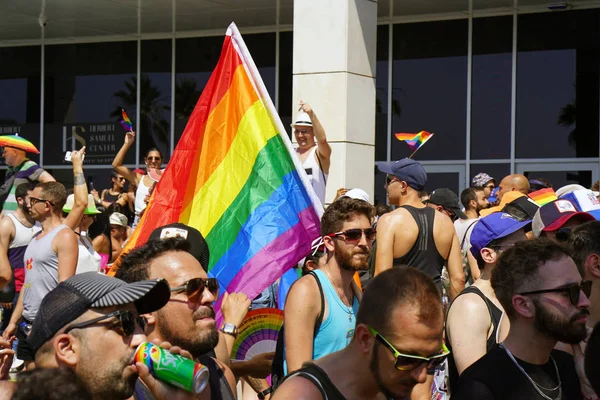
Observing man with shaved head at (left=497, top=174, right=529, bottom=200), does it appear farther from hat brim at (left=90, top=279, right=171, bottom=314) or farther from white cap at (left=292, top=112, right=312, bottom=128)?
hat brim at (left=90, top=279, right=171, bottom=314)

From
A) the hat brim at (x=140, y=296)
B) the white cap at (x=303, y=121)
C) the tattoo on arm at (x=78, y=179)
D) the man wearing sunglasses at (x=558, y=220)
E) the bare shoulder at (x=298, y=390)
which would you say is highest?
the white cap at (x=303, y=121)

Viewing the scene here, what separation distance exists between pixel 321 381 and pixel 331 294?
68.8 inches

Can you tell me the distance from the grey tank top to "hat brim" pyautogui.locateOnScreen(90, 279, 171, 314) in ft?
13.8

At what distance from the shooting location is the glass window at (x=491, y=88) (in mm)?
16391

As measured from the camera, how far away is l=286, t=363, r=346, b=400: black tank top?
10.6 ft

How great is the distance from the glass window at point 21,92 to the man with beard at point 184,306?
16996 millimetres

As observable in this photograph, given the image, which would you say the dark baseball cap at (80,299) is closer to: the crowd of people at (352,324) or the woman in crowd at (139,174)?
the crowd of people at (352,324)

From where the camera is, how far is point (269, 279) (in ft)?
19.3

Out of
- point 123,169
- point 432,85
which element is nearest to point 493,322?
point 123,169

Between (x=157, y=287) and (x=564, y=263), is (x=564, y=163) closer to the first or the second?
(x=564, y=263)

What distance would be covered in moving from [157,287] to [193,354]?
590 mm

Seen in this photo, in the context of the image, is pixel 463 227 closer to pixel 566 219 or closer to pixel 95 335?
pixel 566 219

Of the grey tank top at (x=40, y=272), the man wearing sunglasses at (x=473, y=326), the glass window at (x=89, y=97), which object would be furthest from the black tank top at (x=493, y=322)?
the glass window at (x=89, y=97)

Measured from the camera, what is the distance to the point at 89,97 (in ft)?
66.2
